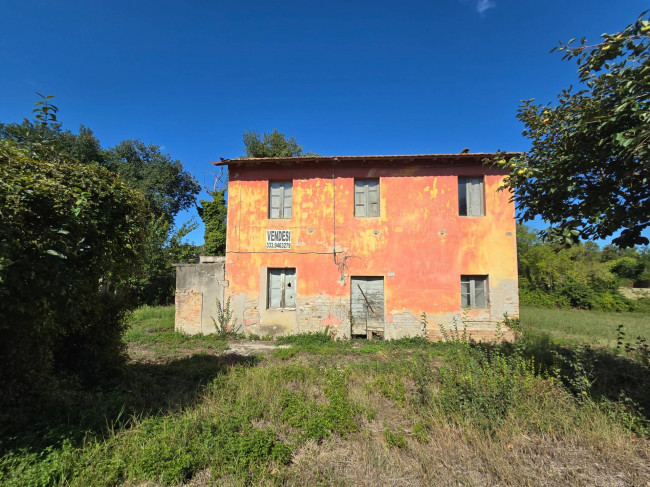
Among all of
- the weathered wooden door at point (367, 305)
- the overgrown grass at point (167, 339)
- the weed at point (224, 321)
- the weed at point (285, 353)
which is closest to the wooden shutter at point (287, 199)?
the weathered wooden door at point (367, 305)

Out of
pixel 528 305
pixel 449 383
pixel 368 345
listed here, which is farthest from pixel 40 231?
pixel 528 305

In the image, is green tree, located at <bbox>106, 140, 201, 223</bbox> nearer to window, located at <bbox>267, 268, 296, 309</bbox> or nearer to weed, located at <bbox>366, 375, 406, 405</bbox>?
window, located at <bbox>267, 268, 296, 309</bbox>

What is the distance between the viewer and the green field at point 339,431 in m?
2.96

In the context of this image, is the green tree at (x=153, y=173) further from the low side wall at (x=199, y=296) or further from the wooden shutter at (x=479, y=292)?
the wooden shutter at (x=479, y=292)

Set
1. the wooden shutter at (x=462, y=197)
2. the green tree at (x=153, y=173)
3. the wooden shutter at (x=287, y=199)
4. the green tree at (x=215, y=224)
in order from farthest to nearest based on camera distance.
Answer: the green tree at (x=153, y=173), the green tree at (x=215, y=224), the wooden shutter at (x=287, y=199), the wooden shutter at (x=462, y=197)

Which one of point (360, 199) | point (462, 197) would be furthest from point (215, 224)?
point (462, 197)

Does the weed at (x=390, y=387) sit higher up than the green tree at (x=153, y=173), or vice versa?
the green tree at (x=153, y=173)

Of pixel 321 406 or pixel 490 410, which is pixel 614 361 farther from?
pixel 321 406

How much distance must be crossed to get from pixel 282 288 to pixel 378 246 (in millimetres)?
3400

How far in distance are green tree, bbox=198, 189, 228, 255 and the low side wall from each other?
7245mm

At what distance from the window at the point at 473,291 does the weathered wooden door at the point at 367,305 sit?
2.51 meters

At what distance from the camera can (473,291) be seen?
921 centimetres

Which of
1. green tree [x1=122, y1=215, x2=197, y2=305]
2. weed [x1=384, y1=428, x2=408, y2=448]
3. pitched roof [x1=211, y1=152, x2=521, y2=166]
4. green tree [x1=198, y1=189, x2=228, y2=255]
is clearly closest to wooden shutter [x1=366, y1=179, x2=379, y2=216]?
pitched roof [x1=211, y1=152, x2=521, y2=166]

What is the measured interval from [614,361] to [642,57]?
577cm
